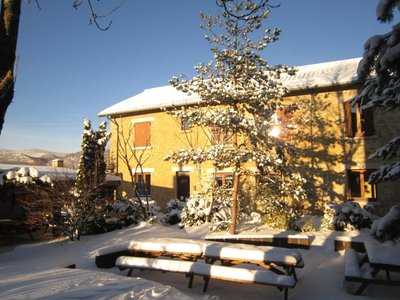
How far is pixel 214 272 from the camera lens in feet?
21.1


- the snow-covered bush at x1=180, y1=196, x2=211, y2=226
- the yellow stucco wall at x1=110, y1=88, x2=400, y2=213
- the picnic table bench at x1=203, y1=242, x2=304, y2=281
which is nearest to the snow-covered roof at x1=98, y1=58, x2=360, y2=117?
the yellow stucco wall at x1=110, y1=88, x2=400, y2=213

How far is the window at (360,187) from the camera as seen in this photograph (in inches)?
587

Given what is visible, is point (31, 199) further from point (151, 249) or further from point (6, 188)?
point (151, 249)

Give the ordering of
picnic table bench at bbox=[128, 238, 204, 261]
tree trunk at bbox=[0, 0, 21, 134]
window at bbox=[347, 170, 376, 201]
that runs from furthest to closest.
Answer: window at bbox=[347, 170, 376, 201] < picnic table bench at bbox=[128, 238, 204, 261] < tree trunk at bbox=[0, 0, 21, 134]

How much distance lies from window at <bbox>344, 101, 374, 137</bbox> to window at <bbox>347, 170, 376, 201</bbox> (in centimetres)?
164

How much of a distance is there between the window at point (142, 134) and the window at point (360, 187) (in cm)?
1073

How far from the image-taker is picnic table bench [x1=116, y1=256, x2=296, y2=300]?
593 centimetres

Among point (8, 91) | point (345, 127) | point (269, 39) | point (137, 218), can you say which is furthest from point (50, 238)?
point (345, 127)

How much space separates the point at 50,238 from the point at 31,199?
6.98 feet

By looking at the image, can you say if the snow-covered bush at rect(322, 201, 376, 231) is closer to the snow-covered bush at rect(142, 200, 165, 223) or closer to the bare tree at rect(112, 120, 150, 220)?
the snow-covered bush at rect(142, 200, 165, 223)

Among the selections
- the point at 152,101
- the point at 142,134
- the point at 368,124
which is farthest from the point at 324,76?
the point at 142,134

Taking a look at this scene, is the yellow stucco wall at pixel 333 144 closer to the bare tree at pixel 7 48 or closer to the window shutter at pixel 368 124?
the window shutter at pixel 368 124

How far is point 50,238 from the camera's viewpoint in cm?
1299

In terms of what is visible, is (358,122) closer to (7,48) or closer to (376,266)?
(376,266)
